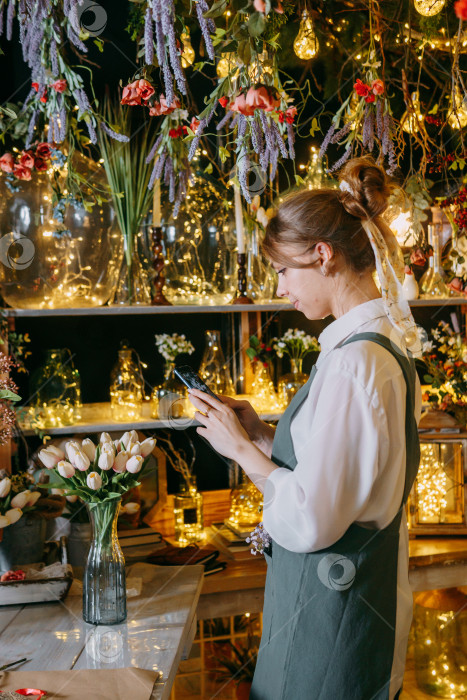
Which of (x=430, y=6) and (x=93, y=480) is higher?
(x=430, y=6)

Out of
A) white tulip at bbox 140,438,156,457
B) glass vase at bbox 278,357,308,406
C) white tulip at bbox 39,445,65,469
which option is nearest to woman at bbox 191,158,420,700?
white tulip at bbox 140,438,156,457

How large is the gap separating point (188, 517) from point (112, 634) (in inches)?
38.3

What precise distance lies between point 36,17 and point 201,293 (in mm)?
1091

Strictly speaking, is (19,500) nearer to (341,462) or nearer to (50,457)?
(50,457)

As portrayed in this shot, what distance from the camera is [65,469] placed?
1837 mm

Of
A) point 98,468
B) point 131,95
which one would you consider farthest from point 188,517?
point 131,95

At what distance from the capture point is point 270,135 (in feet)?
5.73

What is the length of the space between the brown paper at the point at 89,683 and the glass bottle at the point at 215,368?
1255 millimetres

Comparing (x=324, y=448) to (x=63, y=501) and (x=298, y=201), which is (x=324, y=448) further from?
(x=63, y=501)

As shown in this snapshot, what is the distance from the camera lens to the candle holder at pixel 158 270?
248 centimetres

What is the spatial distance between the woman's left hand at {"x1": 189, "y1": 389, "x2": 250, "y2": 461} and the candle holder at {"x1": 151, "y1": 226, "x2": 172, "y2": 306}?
86 centimetres

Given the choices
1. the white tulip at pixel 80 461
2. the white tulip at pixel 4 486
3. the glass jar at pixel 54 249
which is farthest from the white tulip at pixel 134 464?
the glass jar at pixel 54 249

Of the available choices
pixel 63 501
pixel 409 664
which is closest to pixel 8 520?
pixel 63 501

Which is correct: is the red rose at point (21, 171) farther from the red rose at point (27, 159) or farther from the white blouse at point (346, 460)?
the white blouse at point (346, 460)
